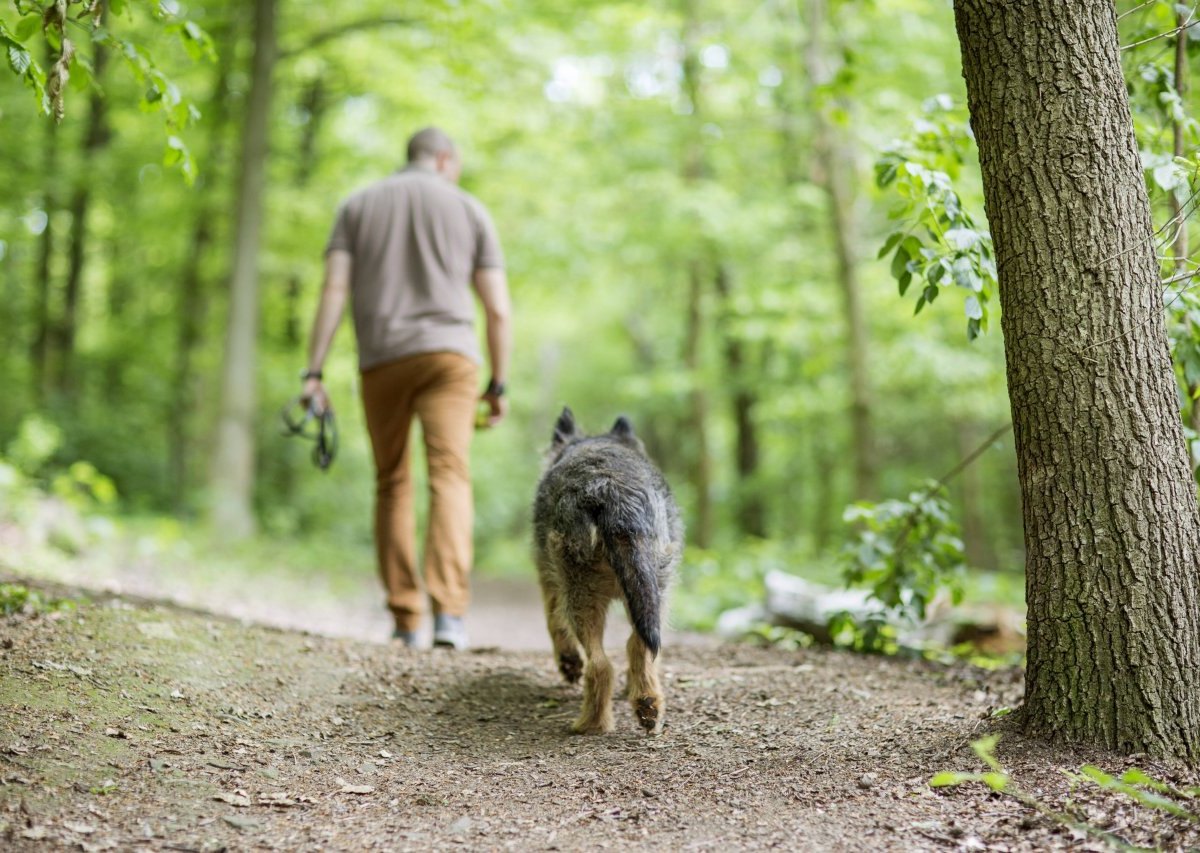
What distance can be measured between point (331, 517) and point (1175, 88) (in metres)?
15.0

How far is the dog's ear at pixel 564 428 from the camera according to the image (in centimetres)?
472

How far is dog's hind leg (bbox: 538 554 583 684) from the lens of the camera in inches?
159

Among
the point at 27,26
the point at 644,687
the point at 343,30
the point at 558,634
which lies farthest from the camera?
the point at 343,30

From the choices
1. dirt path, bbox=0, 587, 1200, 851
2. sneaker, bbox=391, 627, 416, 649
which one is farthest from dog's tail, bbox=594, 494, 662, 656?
sneaker, bbox=391, 627, 416, 649

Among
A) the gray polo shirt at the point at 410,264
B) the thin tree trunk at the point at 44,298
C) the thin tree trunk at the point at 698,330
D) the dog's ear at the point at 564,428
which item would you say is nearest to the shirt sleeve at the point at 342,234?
the gray polo shirt at the point at 410,264

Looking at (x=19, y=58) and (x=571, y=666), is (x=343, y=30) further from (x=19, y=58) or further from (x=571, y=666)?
(x=571, y=666)

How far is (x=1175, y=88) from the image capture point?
3.92 metres

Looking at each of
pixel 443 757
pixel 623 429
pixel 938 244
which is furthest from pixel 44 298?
pixel 938 244

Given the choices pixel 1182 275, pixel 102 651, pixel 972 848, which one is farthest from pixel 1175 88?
pixel 102 651

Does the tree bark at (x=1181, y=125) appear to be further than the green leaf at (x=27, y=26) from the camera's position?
Yes

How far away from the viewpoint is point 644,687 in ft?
11.3

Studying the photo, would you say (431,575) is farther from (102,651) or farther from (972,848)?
(972,848)

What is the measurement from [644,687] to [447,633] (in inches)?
74.7

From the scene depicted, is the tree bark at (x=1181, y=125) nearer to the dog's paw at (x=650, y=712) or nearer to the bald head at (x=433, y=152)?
the dog's paw at (x=650, y=712)
